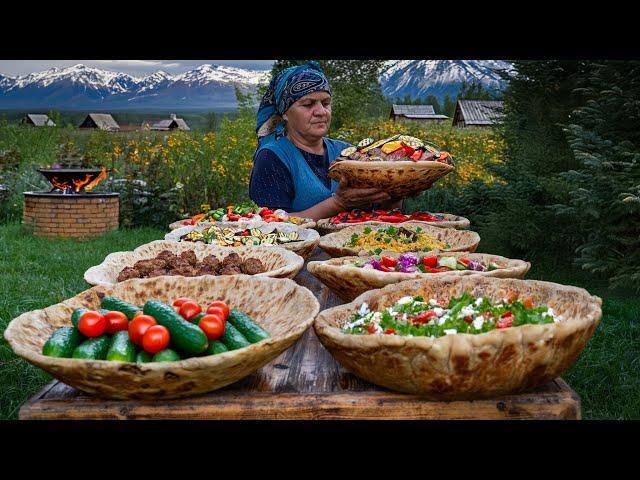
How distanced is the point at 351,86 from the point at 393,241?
13079 mm

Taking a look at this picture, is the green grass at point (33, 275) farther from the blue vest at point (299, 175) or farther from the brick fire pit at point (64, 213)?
the blue vest at point (299, 175)

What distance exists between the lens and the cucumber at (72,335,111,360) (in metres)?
1.62

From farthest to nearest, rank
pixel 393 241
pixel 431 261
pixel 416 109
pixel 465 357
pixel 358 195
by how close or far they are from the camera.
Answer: pixel 416 109 → pixel 358 195 → pixel 393 241 → pixel 431 261 → pixel 465 357

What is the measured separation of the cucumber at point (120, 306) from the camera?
6.19 feet

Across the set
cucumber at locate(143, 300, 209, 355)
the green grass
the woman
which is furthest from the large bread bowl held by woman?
the woman

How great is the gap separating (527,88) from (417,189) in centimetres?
409

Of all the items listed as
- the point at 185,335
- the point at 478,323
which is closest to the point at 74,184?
the point at 185,335

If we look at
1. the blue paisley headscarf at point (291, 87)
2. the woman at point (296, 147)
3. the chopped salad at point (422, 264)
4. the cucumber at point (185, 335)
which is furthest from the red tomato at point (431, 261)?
the blue paisley headscarf at point (291, 87)

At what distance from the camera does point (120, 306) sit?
1927 millimetres

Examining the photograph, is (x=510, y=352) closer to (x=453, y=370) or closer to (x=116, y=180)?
(x=453, y=370)

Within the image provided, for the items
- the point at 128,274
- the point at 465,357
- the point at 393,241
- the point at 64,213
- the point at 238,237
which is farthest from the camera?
the point at 64,213

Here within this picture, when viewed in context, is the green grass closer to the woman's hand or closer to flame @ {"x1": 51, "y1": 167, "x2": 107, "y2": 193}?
flame @ {"x1": 51, "y1": 167, "x2": 107, "y2": 193}

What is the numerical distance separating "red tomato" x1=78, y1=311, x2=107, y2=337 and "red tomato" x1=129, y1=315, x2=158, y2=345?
3.8 inches

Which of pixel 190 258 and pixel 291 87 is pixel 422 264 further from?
pixel 291 87
